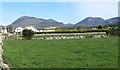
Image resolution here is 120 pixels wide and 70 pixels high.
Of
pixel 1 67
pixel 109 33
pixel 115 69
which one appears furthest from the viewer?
pixel 109 33

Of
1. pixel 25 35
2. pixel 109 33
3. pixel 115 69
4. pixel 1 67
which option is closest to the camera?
pixel 1 67

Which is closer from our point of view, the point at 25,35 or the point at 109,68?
the point at 109,68

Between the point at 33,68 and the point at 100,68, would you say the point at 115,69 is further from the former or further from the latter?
the point at 33,68

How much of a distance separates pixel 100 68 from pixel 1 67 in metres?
2.94

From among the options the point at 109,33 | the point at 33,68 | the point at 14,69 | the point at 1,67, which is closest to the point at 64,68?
the point at 33,68

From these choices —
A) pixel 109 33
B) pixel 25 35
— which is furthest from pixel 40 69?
pixel 109 33

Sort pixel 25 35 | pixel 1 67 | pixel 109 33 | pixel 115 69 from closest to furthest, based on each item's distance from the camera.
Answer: pixel 1 67, pixel 115 69, pixel 25 35, pixel 109 33

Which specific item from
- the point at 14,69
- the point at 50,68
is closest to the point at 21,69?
the point at 14,69

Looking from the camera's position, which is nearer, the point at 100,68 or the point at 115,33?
the point at 100,68

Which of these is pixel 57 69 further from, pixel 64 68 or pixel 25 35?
pixel 25 35

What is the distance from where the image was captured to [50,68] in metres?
8.32

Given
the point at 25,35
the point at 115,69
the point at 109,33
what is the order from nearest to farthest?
the point at 115,69
the point at 25,35
the point at 109,33

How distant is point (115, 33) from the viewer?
139 feet

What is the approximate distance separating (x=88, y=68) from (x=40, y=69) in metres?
1.43
